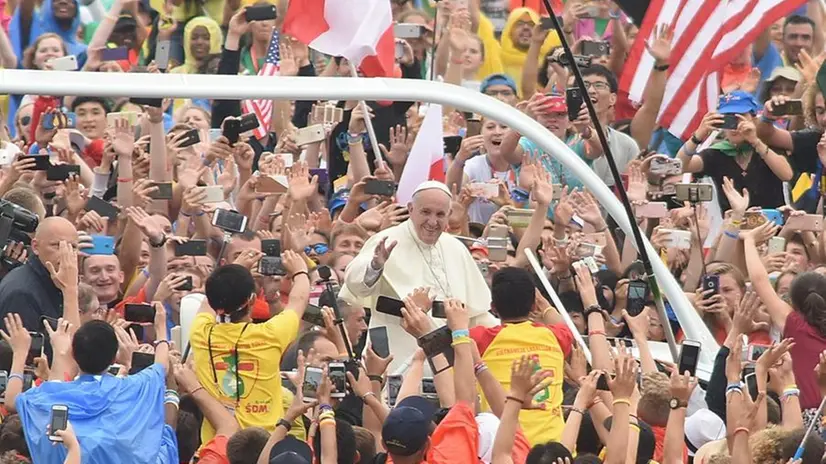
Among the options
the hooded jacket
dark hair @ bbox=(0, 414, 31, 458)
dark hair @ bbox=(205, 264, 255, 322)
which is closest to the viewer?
dark hair @ bbox=(0, 414, 31, 458)

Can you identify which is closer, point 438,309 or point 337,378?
point 337,378

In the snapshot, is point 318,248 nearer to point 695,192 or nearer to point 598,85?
point 695,192

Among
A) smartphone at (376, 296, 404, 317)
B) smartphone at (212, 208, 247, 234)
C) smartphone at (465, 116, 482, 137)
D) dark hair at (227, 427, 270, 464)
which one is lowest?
smartphone at (465, 116, 482, 137)

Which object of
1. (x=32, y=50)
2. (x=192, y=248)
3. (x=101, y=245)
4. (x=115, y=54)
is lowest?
(x=192, y=248)

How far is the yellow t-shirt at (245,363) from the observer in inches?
455

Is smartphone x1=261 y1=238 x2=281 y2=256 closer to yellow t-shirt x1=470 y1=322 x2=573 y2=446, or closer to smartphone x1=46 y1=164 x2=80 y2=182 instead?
smartphone x1=46 y1=164 x2=80 y2=182

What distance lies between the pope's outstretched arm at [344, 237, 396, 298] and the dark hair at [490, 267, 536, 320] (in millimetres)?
939

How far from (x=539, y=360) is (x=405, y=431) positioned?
151 cm

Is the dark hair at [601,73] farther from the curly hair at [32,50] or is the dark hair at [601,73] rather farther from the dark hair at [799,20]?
the curly hair at [32,50]

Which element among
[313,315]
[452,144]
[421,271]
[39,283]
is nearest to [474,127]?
[452,144]

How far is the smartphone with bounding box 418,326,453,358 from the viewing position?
10945 mm

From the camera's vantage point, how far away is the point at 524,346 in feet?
38.1

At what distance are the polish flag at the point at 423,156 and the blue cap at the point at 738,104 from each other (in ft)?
6.24

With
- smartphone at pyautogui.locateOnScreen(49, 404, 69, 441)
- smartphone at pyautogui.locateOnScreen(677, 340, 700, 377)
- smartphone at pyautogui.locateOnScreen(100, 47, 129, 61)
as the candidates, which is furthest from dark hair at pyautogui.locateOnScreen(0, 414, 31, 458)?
smartphone at pyautogui.locateOnScreen(100, 47, 129, 61)
